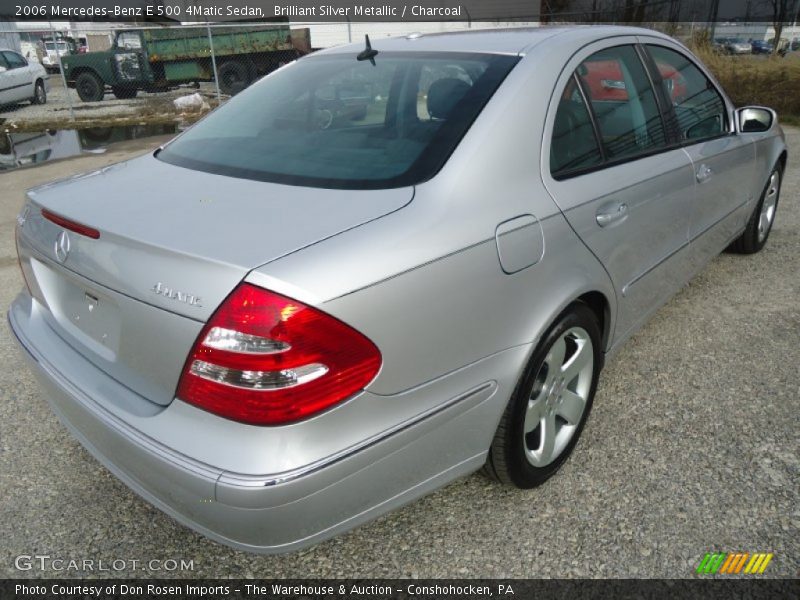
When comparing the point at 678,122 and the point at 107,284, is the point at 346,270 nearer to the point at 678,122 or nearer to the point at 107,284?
the point at 107,284

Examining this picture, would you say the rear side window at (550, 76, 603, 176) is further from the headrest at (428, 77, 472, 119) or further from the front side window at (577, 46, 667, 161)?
the headrest at (428, 77, 472, 119)

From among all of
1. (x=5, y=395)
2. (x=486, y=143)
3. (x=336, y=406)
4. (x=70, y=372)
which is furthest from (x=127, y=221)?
(x=5, y=395)

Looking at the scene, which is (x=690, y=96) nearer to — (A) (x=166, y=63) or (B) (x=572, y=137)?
(B) (x=572, y=137)

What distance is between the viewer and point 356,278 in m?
1.50

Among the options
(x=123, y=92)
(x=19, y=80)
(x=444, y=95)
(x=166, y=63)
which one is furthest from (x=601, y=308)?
(x=123, y=92)

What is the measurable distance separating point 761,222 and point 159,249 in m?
4.32

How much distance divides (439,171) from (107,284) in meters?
0.95

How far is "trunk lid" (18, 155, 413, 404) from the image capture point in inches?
59.2

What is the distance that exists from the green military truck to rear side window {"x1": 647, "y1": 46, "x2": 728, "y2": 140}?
16.6 meters

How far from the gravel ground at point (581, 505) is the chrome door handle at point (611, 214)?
90 centimetres

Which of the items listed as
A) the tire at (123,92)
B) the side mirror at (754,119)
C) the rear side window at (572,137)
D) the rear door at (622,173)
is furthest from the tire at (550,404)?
the tire at (123,92)

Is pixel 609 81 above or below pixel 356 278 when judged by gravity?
above

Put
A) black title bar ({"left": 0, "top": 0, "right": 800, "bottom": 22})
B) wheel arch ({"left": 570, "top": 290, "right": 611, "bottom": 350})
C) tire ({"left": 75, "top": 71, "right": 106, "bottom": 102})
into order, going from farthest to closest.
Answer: black title bar ({"left": 0, "top": 0, "right": 800, "bottom": 22}) → tire ({"left": 75, "top": 71, "right": 106, "bottom": 102}) → wheel arch ({"left": 570, "top": 290, "right": 611, "bottom": 350})

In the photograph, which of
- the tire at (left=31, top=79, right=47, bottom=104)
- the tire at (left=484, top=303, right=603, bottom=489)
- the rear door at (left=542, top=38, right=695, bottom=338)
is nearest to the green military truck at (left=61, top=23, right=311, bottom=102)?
the tire at (left=31, top=79, right=47, bottom=104)
